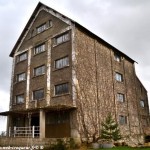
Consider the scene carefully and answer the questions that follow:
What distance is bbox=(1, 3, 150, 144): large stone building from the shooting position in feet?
82.1

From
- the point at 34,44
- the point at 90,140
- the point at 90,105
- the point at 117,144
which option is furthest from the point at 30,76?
the point at 117,144

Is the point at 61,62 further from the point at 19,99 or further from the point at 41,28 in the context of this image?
the point at 19,99

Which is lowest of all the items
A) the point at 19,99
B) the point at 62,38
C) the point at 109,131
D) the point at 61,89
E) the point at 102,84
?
the point at 109,131

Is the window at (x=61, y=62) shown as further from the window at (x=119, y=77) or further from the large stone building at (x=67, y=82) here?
the window at (x=119, y=77)

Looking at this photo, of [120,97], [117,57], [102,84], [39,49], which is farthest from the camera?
[117,57]

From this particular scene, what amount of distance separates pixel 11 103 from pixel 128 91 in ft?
54.0

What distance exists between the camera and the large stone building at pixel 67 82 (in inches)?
985

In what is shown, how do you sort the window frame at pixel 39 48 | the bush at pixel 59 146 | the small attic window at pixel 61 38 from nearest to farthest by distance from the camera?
the bush at pixel 59 146 → the small attic window at pixel 61 38 → the window frame at pixel 39 48

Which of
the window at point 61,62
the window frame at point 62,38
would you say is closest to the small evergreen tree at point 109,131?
the window at point 61,62

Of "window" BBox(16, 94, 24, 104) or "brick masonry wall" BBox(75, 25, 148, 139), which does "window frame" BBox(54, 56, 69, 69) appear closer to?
"brick masonry wall" BBox(75, 25, 148, 139)

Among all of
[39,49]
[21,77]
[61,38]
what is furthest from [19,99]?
[61,38]

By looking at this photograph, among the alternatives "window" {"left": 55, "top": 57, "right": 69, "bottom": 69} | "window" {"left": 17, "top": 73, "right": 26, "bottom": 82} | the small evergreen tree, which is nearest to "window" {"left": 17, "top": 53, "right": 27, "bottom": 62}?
"window" {"left": 17, "top": 73, "right": 26, "bottom": 82}

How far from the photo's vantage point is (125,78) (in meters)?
35.0

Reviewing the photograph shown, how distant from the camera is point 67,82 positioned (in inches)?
1013
